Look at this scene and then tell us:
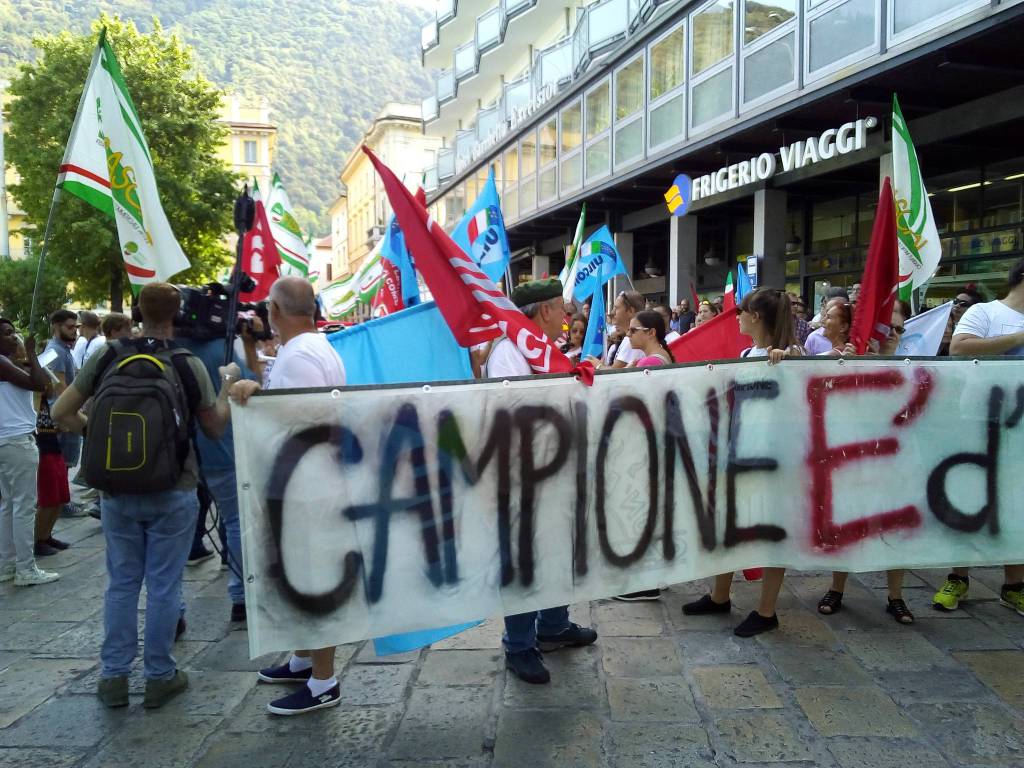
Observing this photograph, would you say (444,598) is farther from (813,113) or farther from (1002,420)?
(813,113)

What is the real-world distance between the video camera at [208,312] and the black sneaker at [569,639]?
2.11 metres

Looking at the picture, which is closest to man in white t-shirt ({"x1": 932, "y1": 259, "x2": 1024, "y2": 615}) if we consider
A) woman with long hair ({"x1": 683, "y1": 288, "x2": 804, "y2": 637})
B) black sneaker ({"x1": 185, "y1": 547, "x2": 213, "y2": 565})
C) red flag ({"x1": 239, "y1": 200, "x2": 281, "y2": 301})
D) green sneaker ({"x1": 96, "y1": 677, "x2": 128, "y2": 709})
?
woman with long hair ({"x1": 683, "y1": 288, "x2": 804, "y2": 637})

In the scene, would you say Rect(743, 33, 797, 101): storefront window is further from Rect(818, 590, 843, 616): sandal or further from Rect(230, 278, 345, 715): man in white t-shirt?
Rect(230, 278, 345, 715): man in white t-shirt

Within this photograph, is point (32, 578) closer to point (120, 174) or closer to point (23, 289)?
point (120, 174)

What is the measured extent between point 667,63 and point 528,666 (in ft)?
46.2

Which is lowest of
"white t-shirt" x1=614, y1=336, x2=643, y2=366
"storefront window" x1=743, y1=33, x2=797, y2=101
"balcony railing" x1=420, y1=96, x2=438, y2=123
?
"white t-shirt" x1=614, y1=336, x2=643, y2=366

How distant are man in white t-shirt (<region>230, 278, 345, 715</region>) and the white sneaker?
2.85 meters

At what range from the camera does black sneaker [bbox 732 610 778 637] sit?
4145mm

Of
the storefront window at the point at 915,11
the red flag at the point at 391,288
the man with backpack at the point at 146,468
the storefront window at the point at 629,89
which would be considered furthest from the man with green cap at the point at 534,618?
the storefront window at the point at 629,89

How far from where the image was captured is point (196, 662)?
13.2 feet

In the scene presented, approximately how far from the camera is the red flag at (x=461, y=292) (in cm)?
344

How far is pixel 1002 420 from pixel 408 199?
3102 millimetres

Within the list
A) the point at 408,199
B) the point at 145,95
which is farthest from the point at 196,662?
the point at 145,95

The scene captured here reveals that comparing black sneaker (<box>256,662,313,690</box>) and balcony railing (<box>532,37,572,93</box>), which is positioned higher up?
balcony railing (<box>532,37,572,93</box>)
